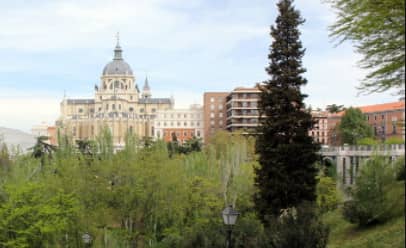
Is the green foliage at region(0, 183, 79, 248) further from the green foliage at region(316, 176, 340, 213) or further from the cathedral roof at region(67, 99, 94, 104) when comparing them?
the cathedral roof at region(67, 99, 94, 104)

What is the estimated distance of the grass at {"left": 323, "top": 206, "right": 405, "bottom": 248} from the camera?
1998 cm

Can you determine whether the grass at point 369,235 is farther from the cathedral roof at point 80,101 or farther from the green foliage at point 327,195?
the cathedral roof at point 80,101

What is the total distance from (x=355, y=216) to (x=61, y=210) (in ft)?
37.6

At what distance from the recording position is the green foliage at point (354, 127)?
7731cm

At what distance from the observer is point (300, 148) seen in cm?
2291

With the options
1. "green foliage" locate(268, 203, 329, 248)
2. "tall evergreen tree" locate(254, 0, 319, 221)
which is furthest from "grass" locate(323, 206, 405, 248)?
"green foliage" locate(268, 203, 329, 248)

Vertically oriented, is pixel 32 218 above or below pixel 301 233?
below

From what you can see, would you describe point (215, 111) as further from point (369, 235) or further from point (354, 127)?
point (369, 235)

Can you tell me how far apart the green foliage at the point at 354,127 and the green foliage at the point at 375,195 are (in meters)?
52.6

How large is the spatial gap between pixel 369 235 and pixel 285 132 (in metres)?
4.81

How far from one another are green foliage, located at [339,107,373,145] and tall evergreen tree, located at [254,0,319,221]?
53.9 m

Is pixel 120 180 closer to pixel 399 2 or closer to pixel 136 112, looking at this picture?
pixel 399 2

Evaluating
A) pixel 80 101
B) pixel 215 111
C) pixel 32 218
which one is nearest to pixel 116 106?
pixel 80 101

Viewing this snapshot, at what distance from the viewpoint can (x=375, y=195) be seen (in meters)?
24.3
